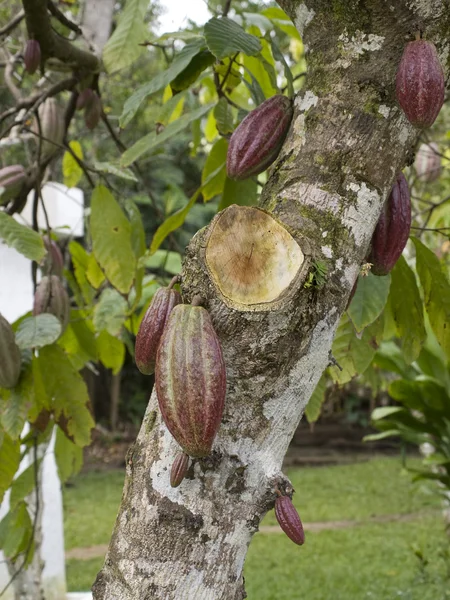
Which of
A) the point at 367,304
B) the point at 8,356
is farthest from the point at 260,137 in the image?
the point at 8,356

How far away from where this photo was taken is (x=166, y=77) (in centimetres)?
109

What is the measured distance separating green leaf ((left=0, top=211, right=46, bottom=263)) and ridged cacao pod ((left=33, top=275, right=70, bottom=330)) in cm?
22

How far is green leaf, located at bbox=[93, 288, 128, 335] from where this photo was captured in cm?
173

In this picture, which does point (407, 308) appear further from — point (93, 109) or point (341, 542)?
point (341, 542)

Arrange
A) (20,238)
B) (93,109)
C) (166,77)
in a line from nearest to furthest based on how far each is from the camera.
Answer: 1. (166,77)
2. (20,238)
3. (93,109)

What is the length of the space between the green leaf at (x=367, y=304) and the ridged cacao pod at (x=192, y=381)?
1.63ft

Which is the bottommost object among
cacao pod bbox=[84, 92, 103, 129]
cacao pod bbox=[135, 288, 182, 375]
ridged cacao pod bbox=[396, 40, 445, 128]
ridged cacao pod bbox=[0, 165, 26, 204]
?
cacao pod bbox=[135, 288, 182, 375]

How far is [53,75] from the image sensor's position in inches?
118

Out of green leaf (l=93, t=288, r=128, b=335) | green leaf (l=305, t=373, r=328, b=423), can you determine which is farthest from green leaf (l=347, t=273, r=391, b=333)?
green leaf (l=93, t=288, r=128, b=335)

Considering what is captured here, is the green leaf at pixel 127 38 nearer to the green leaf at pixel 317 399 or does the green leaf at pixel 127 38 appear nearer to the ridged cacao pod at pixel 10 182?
the ridged cacao pod at pixel 10 182

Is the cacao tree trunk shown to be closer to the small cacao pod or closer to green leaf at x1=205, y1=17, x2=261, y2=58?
green leaf at x1=205, y1=17, x2=261, y2=58

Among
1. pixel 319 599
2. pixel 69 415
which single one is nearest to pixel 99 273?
pixel 69 415

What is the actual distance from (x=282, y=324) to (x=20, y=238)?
1.99 ft

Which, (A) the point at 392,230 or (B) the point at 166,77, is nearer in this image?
(A) the point at 392,230
